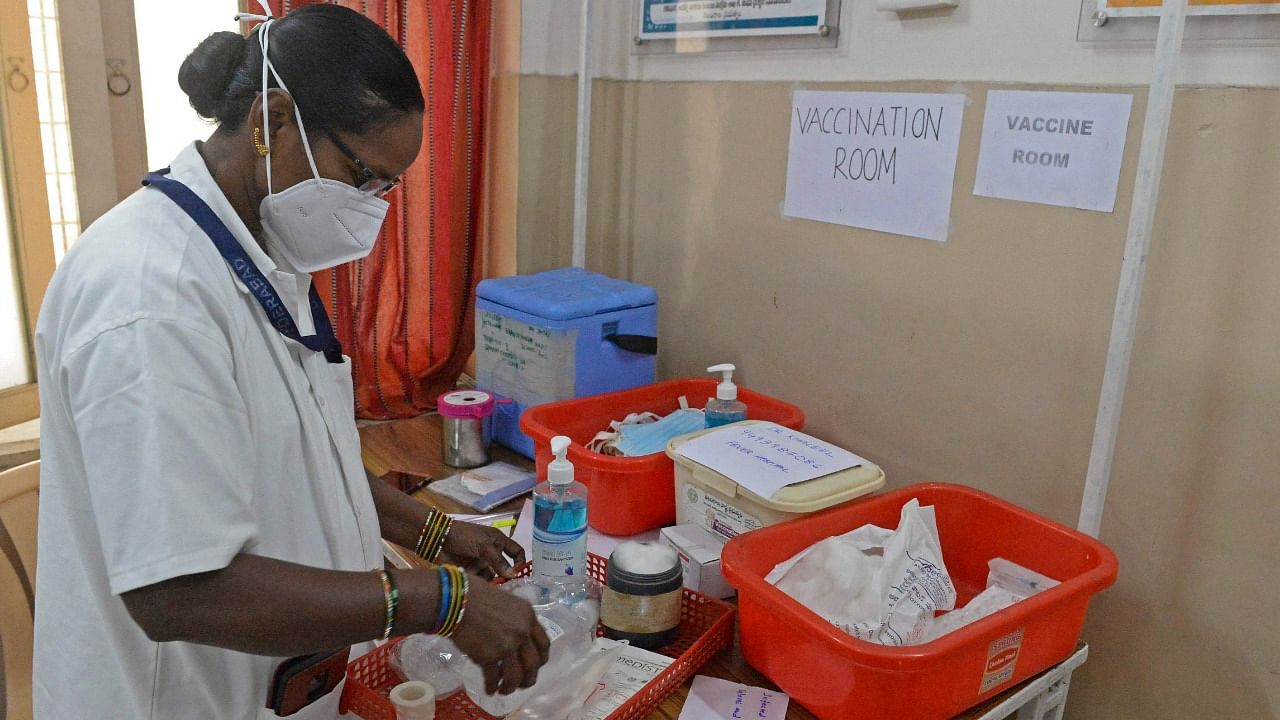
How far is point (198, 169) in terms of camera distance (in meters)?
0.90

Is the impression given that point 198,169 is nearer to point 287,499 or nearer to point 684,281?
point 287,499

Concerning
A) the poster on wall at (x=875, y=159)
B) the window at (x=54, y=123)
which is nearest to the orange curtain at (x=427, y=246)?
the window at (x=54, y=123)

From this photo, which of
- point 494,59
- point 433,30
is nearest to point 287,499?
point 433,30

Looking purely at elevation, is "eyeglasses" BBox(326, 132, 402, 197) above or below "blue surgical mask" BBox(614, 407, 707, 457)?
above

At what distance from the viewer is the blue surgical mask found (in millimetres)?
1514

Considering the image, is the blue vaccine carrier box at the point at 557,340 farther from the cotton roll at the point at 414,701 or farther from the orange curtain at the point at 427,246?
the cotton roll at the point at 414,701

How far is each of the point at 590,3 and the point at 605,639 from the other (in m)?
1.46

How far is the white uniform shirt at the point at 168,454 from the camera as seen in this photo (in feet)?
2.42

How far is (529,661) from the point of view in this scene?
944 millimetres

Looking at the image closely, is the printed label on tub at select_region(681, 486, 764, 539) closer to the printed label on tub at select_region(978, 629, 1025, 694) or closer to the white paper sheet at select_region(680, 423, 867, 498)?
the white paper sheet at select_region(680, 423, 867, 498)

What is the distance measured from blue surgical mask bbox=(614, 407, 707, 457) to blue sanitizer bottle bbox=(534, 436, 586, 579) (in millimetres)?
264

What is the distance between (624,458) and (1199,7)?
1.00m

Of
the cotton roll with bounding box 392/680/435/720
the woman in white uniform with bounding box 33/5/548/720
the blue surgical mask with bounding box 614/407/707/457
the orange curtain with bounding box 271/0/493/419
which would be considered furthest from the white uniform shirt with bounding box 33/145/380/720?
the orange curtain with bounding box 271/0/493/419

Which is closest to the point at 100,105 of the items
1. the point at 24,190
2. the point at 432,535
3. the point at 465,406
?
the point at 24,190
